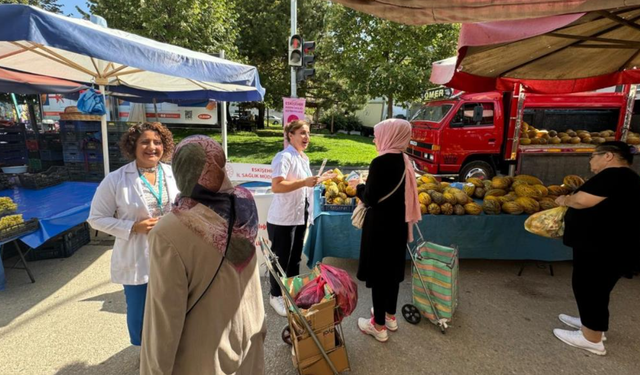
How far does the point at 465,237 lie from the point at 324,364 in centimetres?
252

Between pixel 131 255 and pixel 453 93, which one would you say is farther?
pixel 453 93

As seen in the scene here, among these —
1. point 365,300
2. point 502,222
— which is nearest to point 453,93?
point 502,222

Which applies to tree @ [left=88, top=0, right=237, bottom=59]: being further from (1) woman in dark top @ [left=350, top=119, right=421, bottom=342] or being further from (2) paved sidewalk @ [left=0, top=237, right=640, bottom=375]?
(1) woman in dark top @ [left=350, top=119, right=421, bottom=342]

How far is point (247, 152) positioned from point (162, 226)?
13297 millimetres

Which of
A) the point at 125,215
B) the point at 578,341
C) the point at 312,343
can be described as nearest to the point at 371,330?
the point at 312,343

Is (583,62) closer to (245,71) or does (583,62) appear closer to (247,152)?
(245,71)

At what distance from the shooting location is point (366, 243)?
103 inches

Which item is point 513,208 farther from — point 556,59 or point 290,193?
point 290,193

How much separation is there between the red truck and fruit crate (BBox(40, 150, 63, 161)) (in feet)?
26.9

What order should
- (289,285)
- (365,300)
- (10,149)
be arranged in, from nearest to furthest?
1. (289,285)
2. (365,300)
3. (10,149)

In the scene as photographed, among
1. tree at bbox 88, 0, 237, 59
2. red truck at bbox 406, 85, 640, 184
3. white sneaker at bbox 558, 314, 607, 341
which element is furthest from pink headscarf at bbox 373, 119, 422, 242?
tree at bbox 88, 0, 237, 59

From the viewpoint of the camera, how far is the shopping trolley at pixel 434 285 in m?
2.93

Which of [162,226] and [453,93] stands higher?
[453,93]

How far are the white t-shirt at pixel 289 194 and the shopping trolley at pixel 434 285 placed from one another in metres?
1.07
